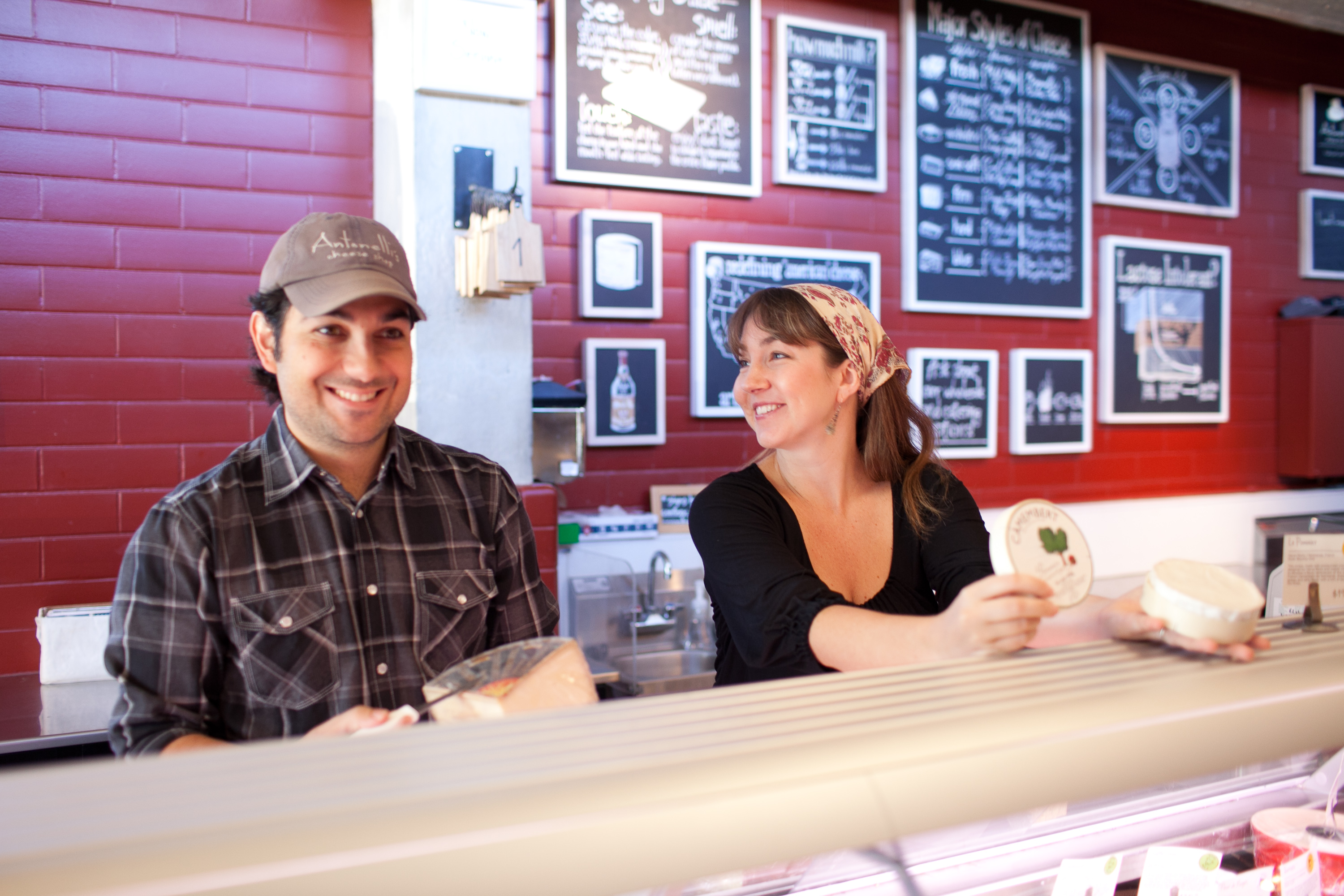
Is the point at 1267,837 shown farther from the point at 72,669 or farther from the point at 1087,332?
the point at 1087,332

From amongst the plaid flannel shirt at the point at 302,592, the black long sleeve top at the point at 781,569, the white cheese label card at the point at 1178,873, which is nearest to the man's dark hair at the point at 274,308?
the plaid flannel shirt at the point at 302,592

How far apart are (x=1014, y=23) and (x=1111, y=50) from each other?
58 centimetres

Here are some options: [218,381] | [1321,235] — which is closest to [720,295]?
[218,381]

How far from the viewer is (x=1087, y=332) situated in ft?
15.6

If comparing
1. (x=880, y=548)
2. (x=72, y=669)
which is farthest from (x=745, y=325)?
(x=72, y=669)

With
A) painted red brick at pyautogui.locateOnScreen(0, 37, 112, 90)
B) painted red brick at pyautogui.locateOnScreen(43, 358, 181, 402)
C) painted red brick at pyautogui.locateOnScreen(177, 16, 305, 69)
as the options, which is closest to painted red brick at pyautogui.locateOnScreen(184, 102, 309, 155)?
painted red brick at pyautogui.locateOnScreen(177, 16, 305, 69)

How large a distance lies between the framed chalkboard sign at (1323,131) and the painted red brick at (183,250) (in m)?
5.44

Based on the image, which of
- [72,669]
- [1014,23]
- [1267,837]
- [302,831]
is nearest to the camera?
[302,831]

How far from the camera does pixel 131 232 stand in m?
3.13

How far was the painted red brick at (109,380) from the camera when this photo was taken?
304cm

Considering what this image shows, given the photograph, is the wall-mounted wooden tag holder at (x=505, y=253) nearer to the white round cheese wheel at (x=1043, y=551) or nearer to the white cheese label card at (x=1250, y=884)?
the white round cheese wheel at (x=1043, y=551)

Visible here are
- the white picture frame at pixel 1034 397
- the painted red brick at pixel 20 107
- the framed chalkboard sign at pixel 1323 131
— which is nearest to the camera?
the painted red brick at pixel 20 107

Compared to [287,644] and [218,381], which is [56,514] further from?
[287,644]

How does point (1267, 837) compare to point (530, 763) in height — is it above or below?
below
